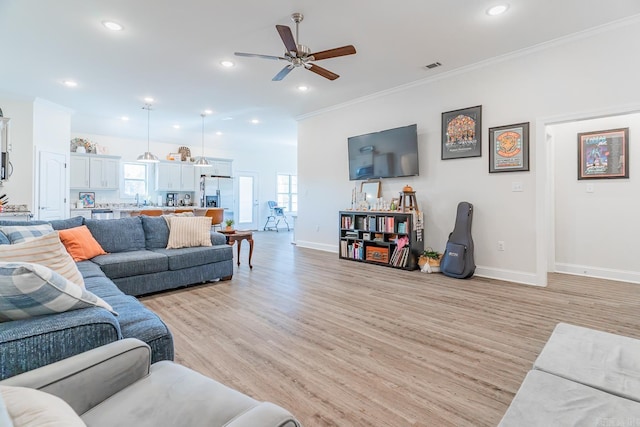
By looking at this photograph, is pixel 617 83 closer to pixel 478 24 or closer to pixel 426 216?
pixel 478 24

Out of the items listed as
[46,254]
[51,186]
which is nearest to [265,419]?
[46,254]

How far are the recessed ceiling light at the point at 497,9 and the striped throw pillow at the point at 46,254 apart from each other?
408 centimetres

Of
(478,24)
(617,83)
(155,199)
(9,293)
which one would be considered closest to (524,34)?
(478,24)

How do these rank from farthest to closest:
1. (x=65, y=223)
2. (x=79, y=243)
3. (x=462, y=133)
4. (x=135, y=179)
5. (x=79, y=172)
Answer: (x=135, y=179) < (x=79, y=172) < (x=462, y=133) < (x=65, y=223) < (x=79, y=243)

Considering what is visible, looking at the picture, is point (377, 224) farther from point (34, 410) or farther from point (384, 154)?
point (34, 410)

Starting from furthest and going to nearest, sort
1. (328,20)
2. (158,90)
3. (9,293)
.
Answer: (158,90), (328,20), (9,293)

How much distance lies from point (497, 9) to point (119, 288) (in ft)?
15.5

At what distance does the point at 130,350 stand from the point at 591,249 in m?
5.59

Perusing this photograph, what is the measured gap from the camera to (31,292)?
1.12 metres

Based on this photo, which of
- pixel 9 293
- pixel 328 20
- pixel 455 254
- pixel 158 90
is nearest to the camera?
pixel 9 293

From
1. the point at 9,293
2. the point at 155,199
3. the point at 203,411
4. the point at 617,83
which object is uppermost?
the point at 617,83

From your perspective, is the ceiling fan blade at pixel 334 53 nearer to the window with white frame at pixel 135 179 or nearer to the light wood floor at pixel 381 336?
the light wood floor at pixel 381 336

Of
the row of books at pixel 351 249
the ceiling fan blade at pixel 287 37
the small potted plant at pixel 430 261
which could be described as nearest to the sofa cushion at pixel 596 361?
the ceiling fan blade at pixel 287 37

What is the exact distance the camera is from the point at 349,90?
547cm
